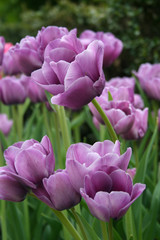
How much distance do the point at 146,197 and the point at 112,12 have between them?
177 cm

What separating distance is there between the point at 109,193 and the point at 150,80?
0.74 meters

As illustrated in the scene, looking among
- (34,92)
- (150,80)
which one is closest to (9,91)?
(34,92)

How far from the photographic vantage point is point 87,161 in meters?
0.55

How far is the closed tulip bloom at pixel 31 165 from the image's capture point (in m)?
0.56

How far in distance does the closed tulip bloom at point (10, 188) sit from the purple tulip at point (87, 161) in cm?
8

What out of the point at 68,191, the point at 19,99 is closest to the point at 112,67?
the point at 19,99

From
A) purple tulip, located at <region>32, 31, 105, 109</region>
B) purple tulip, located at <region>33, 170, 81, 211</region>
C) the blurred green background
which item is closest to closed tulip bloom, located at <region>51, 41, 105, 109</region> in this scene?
purple tulip, located at <region>32, 31, 105, 109</region>

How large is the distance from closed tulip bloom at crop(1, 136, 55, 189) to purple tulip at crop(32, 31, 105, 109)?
8 centimetres

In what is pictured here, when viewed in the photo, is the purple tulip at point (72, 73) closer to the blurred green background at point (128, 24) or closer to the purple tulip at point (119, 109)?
the purple tulip at point (119, 109)

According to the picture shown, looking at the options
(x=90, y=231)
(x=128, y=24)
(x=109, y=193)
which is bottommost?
(x=90, y=231)

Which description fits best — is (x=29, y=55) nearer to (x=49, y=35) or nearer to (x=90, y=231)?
(x=49, y=35)

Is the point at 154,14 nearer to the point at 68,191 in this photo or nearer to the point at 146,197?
the point at 146,197

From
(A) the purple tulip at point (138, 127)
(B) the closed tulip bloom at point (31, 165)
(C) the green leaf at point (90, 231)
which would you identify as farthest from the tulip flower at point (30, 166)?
(A) the purple tulip at point (138, 127)

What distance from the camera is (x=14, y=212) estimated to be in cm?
116
